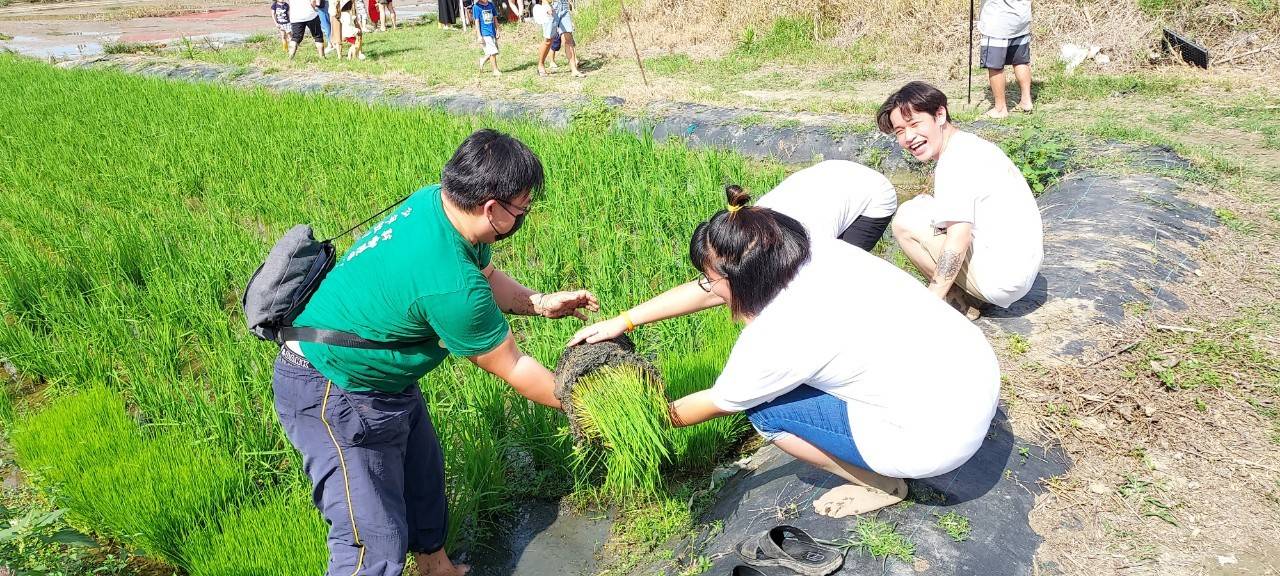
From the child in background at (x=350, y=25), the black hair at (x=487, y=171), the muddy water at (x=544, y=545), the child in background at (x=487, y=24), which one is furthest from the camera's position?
the child in background at (x=350, y=25)

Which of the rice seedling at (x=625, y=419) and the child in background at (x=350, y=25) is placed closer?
the rice seedling at (x=625, y=419)

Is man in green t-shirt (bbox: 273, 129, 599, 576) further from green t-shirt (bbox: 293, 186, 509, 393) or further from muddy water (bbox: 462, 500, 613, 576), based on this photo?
muddy water (bbox: 462, 500, 613, 576)

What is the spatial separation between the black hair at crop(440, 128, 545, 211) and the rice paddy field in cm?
69

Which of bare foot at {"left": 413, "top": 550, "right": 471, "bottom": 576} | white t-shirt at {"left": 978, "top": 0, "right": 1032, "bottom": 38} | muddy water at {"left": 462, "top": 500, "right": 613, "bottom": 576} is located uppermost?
white t-shirt at {"left": 978, "top": 0, "right": 1032, "bottom": 38}

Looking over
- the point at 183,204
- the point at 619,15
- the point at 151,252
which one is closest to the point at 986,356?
the point at 151,252

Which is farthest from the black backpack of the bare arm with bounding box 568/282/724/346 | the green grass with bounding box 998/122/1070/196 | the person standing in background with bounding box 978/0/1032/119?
the person standing in background with bounding box 978/0/1032/119

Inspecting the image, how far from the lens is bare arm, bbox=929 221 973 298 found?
2775 mm

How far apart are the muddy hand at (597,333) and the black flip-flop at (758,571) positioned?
28.2 inches

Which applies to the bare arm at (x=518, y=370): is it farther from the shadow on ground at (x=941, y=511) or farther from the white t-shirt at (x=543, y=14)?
the white t-shirt at (x=543, y=14)

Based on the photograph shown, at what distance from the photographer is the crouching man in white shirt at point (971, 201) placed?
2760 mm

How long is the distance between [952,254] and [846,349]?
1.14m

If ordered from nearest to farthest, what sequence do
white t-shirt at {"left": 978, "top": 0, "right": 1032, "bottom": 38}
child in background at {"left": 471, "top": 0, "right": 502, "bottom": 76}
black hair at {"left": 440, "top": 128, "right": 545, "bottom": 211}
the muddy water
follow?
black hair at {"left": 440, "top": 128, "right": 545, "bottom": 211} < the muddy water < white t-shirt at {"left": 978, "top": 0, "right": 1032, "bottom": 38} < child in background at {"left": 471, "top": 0, "right": 502, "bottom": 76}

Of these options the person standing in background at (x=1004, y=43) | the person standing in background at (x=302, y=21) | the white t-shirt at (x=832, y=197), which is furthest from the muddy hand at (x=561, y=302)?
the person standing in background at (x=302, y=21)

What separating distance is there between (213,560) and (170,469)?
0.40 metres
